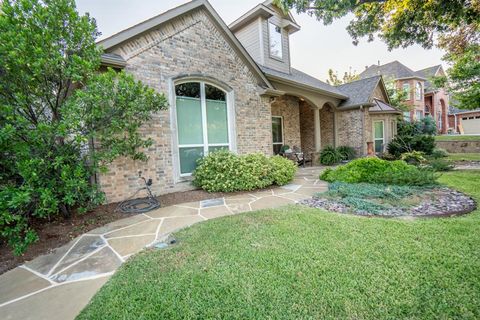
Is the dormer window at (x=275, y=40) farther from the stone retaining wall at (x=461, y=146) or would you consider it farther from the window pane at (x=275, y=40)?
the stone retaining wall at (x=461, y=146)

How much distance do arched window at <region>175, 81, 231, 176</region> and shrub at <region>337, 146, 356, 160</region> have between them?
840 centimetres

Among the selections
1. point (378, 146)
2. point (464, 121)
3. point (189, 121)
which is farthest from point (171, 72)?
point (464, 121)

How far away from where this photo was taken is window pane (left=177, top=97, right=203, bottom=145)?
594cm

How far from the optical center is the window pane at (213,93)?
652 cm

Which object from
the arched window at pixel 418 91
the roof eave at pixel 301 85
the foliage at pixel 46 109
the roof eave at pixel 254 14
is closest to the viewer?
the foliage at pixel 46 109

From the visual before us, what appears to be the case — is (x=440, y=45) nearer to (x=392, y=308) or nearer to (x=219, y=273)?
(x=392, y=308)

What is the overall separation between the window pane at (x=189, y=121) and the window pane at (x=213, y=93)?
435 millimetres

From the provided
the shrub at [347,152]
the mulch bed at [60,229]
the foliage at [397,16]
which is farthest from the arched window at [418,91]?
the mulch bed at [60,229]

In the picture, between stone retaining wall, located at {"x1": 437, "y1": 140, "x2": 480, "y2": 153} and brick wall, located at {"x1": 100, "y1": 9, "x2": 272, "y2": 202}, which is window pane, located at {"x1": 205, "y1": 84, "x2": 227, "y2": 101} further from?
stone retaining wall, located at {"x1": 437, "y1": 140, "x2": 480, "y2": 153}

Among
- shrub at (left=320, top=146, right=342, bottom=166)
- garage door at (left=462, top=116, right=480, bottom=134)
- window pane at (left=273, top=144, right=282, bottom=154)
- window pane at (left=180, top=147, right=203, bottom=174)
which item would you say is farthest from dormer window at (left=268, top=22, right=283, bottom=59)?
garage door at (left=462, top=116, right=480, bottom=134)

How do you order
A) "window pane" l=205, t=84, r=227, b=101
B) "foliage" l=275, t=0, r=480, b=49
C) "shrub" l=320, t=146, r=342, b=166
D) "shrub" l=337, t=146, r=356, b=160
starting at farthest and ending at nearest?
"shrub" l=337, t=146, r=356, b=160 → "shrub" l=320, t=146, r=342, b=166 → "window pane" l=205, t=84, r=227, b=101 → "foliage" l=275, t=0, r=480, b=49

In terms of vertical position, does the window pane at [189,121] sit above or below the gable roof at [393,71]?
below

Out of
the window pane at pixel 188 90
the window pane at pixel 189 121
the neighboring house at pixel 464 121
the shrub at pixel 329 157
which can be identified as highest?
the neighboring house at pixel 464 121

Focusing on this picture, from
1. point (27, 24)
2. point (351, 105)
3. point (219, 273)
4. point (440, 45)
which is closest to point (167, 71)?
point (27, 24)
